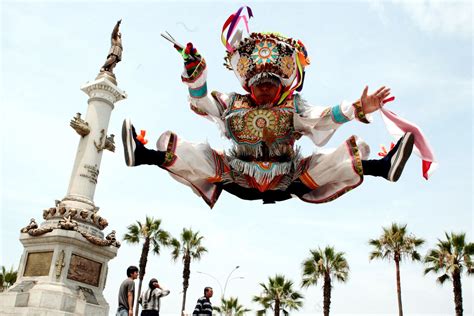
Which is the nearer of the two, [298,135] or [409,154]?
[409,154]

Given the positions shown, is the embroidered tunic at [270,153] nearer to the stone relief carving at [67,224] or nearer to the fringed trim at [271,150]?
the fringed trim at [271,150]

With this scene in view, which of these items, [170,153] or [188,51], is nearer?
[170,153]

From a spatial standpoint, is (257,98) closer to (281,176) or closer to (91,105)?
(281,176)

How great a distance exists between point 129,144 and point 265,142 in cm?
132

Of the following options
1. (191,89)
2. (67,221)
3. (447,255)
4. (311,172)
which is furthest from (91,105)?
(447,255)

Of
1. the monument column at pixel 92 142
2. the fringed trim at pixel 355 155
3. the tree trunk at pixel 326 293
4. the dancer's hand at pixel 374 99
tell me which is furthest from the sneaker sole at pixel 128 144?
the tree trunk at pixel 326 293

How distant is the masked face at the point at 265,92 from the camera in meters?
4.66

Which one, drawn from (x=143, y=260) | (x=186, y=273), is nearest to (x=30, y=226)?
(x=143, y=260)

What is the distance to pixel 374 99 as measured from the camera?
412cm

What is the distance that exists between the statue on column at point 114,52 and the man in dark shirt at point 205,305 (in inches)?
372

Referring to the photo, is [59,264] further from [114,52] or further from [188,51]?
[188,51]

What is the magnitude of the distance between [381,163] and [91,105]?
10.8m

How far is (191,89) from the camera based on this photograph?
469 centimetres

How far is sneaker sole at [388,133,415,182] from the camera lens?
13.1 feet
